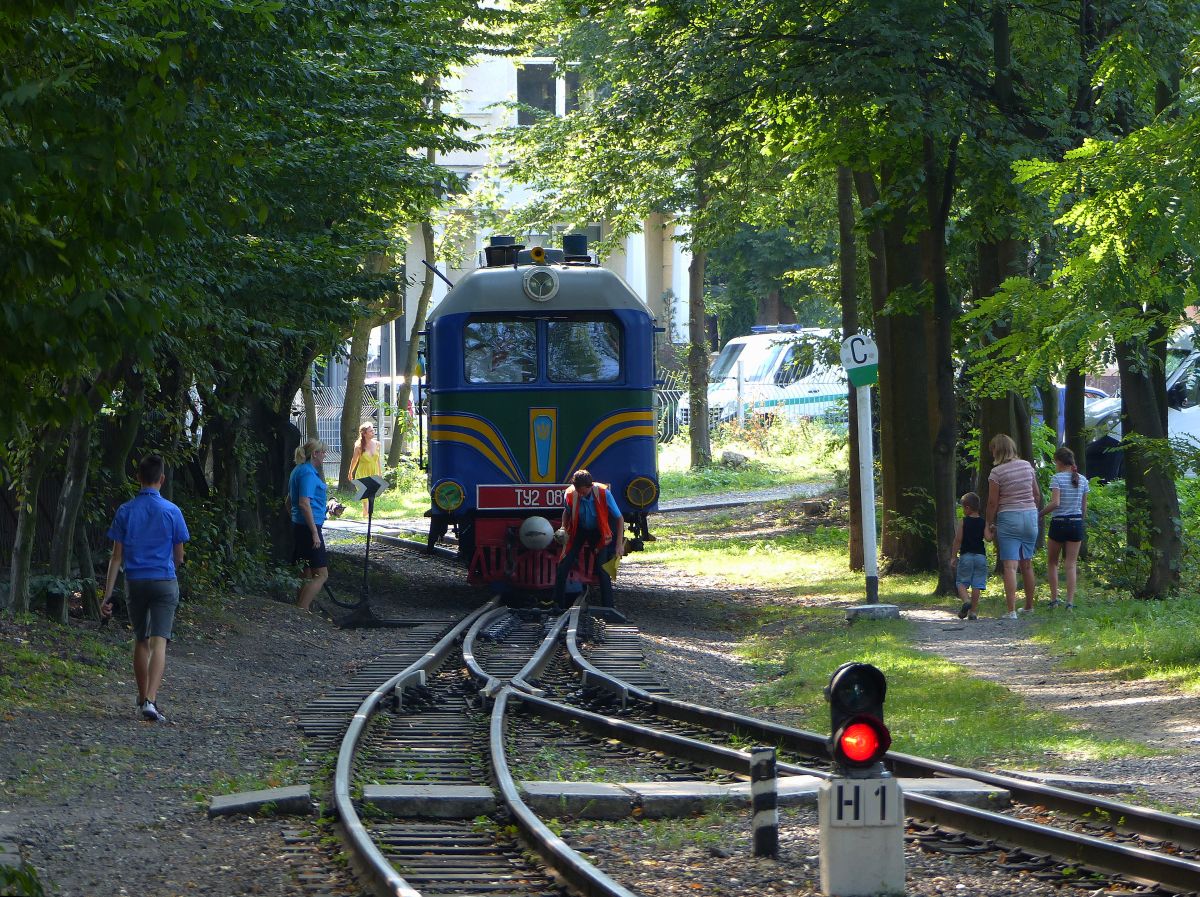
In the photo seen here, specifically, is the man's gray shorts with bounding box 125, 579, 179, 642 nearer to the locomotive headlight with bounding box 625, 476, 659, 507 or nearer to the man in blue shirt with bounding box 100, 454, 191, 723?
the man in blue shirt with bounding box 100, 454, 191, 723

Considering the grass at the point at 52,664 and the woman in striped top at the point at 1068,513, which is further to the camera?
the woman in striped top at the point at 1068,513

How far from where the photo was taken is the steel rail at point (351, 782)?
6.07m

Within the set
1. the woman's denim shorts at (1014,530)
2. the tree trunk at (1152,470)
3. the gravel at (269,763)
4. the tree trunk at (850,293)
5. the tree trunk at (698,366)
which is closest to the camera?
the gravel at (269,763)

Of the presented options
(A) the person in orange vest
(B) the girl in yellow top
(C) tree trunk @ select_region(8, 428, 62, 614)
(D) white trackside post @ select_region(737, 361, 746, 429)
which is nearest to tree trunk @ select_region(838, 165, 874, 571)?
(A) the person in orange vest

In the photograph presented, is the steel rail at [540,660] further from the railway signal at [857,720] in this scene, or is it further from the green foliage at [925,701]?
the railway signal at [857,720]

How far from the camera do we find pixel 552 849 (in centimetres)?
647

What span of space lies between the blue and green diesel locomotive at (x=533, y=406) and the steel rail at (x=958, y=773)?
5.33m

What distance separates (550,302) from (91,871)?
36.4 ft

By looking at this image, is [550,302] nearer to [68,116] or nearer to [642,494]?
[642,494]

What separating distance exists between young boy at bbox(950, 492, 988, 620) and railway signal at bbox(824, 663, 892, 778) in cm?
958

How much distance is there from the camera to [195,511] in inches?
640

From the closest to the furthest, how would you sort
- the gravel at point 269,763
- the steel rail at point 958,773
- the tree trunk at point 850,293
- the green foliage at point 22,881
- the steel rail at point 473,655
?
the green foliage at point 22,881
the gravel at point 269,763
the steel rail at point 958,773
the steel rail at point 473,655
the tree trunk at point 850,293

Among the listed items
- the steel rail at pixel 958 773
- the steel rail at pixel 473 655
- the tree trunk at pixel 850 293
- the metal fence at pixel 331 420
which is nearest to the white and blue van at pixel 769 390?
the metal fence at pixel 331 420

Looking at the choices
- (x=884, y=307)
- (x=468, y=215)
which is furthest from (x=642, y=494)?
(x=468, y=215)
